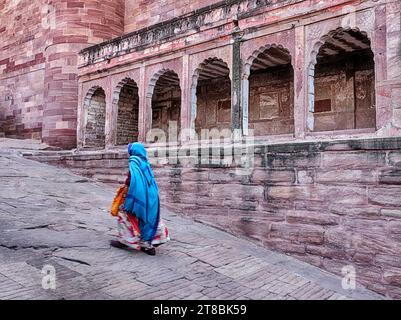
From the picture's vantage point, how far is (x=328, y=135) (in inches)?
219

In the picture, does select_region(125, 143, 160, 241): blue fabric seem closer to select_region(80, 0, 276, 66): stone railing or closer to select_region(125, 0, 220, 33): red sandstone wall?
select_region(80, 0, 276, 66): stone railing

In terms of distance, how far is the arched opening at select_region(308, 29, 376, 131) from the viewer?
8078 millimetres

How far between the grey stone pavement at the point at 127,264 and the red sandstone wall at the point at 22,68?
32.6 feet

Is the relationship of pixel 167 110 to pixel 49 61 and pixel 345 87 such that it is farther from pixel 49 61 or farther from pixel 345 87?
pixel 345 87

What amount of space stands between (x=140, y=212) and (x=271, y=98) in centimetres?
681

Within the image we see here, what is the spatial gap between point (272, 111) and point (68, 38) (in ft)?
24.8

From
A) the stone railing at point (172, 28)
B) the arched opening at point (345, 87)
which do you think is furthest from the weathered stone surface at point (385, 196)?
the arched opening at point (345, 87)

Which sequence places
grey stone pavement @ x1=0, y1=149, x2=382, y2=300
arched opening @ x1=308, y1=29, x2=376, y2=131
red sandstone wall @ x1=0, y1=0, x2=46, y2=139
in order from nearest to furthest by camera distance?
grey stone pavement @ x1=0, y1=149, x2=382, y2=300
arched opening @ x1=308, y1=29, x2=376, y2=131
red sandstone wall @ x1=0, y1=0, x2=46, y2=139

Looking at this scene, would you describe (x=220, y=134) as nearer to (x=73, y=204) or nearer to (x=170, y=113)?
(x=170, y=113)

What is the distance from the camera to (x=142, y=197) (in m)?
3.78

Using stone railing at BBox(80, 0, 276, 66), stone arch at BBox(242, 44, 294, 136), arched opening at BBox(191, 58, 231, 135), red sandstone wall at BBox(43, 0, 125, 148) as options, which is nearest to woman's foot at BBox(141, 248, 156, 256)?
stone railing at BBox(80, 0, 276, 66)

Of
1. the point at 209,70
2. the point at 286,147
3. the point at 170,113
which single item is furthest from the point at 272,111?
the point at 286,147

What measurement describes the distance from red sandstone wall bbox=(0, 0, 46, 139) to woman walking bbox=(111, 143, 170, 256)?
11.5 meters

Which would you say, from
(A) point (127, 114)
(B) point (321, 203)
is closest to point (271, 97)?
(A) point (127, 114)
